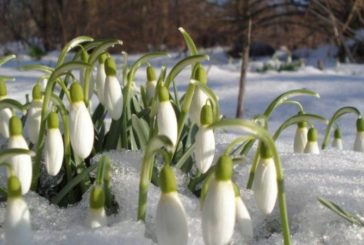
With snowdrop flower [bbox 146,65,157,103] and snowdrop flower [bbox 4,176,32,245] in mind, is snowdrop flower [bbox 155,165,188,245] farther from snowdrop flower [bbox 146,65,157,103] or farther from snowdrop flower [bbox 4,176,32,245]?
snowdrop flower [bbox 146,65,157,103]

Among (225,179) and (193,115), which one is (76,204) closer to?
(193,115)

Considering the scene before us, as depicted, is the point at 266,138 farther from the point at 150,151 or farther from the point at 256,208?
the point at 256,208

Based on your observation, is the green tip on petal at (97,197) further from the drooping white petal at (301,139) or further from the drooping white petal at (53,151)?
the drooping white petal at (301,139)

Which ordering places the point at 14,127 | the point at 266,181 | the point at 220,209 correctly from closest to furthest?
the point at 220,209
the point at 266,181
the point at 14,127

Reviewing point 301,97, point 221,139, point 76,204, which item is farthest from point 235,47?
point 76,204

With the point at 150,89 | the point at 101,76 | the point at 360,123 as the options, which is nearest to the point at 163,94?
the point at 101,76

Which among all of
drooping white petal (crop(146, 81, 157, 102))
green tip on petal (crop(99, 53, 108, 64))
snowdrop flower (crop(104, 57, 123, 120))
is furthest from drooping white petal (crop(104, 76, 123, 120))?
drooping white petal (crop(146, 81, 157, 102))
